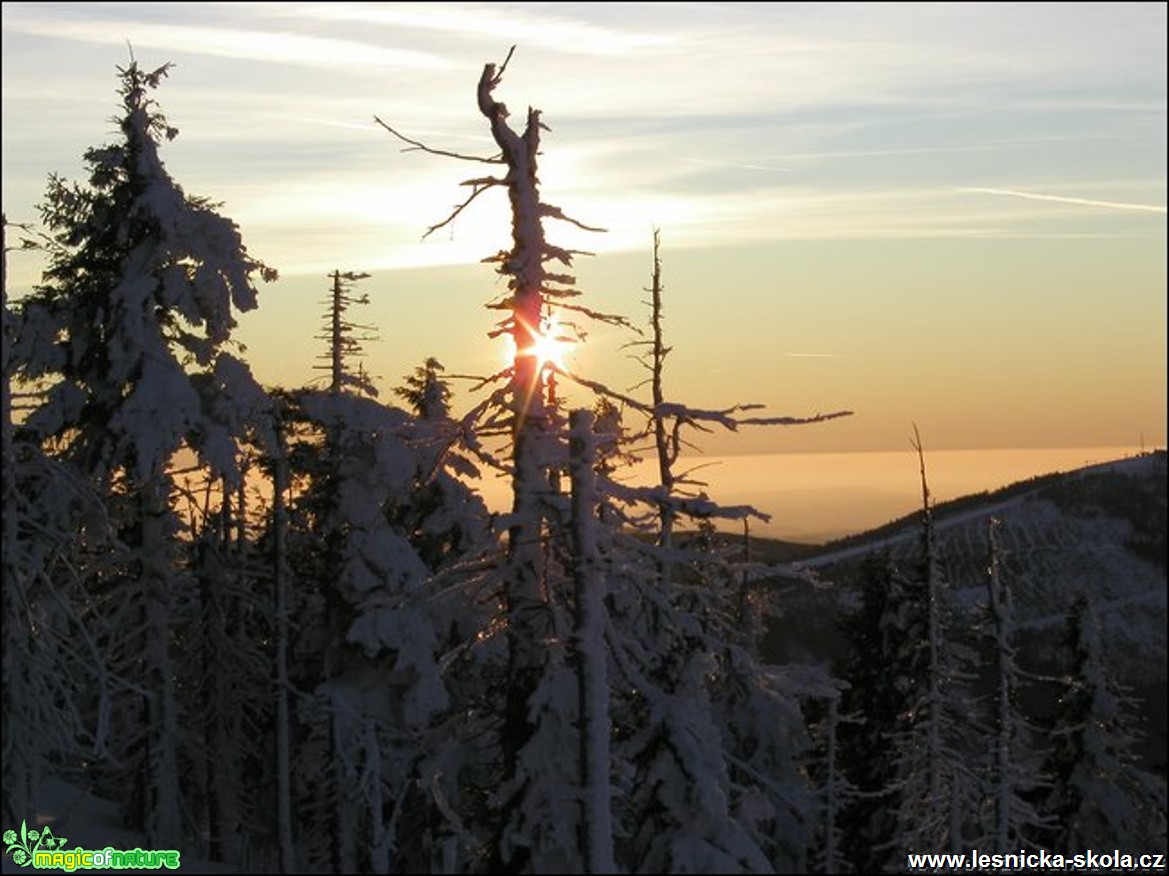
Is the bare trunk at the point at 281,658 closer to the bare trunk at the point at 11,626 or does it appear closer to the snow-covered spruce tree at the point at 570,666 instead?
the bare trunk at the point at 11,626

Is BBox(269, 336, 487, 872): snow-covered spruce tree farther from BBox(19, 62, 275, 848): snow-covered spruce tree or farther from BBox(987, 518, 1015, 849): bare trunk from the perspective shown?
BBox(987, 518, 1015, 849): bare trunk

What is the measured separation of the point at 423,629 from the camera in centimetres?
3466

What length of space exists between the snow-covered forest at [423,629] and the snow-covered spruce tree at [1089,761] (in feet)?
0.42

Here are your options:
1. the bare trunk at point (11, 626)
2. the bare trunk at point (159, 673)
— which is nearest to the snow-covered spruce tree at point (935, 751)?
the bare trunk at point (159, 673)

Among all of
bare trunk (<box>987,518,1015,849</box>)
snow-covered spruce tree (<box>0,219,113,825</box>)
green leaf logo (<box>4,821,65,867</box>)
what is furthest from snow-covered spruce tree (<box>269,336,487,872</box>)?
bare trunk (<box>987,518,1015,849</box>)

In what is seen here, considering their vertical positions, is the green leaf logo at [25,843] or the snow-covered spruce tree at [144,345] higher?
the snow-covered spruce tree at [144,345]

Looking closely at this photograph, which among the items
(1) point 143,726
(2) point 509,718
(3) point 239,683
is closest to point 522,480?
(2) point 509,718

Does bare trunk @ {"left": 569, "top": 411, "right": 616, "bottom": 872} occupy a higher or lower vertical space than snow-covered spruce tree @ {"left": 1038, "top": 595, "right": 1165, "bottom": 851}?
higher

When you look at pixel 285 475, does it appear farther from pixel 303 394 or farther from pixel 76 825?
pixel 76 825

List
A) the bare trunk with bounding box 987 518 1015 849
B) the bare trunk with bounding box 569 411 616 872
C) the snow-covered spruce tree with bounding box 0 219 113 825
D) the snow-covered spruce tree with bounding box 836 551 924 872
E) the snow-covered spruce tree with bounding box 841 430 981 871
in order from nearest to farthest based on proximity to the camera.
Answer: the bare trunk with bounding box 569 411 616 872
the snow-covered spruce tree with bounding box 0 219 113 825
the bare trunk with bounding box 987 518 1015 849
the snow-covered spruce tree with bounding box 841 430 981 871
the snow-covered spruce tree with bounding box 836 551 924 872

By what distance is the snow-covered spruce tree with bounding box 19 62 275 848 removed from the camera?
27.9 metres

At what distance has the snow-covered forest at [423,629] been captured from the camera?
54.8 feet

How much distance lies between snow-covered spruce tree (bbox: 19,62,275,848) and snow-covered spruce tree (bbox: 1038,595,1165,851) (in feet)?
102

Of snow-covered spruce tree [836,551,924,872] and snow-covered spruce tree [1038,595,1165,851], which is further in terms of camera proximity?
snow-covered spruce tree [836,551,924,872]
